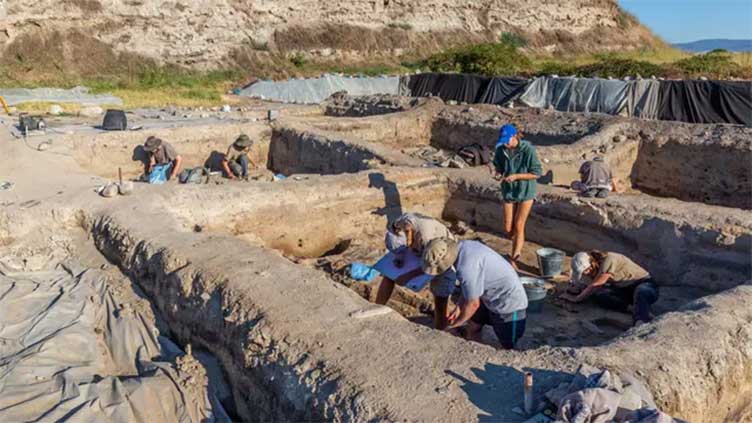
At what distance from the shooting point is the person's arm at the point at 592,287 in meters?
5.84

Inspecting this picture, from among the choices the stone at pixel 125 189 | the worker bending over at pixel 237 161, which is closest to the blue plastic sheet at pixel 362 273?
the stone at pixel 125 189

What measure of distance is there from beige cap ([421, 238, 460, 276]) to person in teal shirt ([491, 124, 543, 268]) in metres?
2.66

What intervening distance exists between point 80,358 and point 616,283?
441 cm

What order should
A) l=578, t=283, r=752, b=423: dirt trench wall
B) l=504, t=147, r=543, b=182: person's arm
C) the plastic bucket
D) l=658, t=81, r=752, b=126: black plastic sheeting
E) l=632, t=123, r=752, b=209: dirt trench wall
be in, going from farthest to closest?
1. l=658, t=81, r=752, b=126: black plastic sheeting
2. l=632, t=123, r=752, b=209: dirt trench wall
3. l=504, t=147, r=543, b=182: person's arm
4. the plastic bucket
5. l=578, t=283, r=752, b=423: dirt trench wall

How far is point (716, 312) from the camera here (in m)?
4.57

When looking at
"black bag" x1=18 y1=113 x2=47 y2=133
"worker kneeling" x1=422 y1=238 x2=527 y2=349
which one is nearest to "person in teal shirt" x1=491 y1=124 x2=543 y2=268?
"worker kneeling" x1=422 y1=238 x2=527 y2=349

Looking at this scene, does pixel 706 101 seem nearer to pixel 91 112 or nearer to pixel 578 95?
pixel 578 95

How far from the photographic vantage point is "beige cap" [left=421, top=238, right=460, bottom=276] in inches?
183

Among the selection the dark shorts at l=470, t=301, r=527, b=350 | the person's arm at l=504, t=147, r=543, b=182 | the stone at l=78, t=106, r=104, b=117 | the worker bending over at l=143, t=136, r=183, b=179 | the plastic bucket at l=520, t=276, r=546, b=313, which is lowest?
the stone at l=78, t=106, r=104, b=117

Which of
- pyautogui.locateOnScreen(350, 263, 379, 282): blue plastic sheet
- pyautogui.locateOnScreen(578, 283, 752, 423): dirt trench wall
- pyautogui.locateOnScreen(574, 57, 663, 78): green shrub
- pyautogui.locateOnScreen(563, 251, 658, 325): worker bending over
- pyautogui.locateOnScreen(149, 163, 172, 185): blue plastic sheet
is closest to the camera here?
pyautogui.locateOnScreen(578, 283, 752, 423): dirt trench wall

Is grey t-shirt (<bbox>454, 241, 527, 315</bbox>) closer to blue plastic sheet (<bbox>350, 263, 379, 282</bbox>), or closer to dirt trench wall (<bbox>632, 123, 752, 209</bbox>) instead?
blue plastic sheet (<bbox>350, 263, 379, 282</bbox>)

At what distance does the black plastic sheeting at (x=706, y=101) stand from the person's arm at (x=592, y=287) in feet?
30.2

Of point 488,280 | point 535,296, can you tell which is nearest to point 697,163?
point 535,296

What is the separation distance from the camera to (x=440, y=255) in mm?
4641
